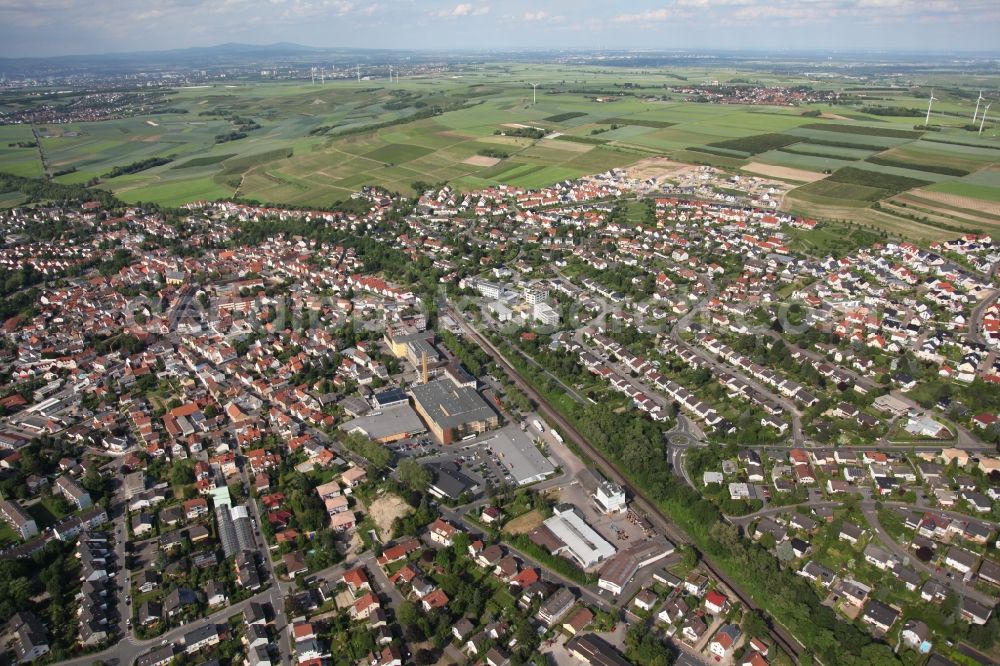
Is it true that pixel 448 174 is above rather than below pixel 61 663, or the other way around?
above

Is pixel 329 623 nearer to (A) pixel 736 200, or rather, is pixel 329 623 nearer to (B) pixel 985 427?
(B) pixel 985 427

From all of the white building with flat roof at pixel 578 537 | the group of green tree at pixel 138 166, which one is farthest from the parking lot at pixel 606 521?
the group of green tree at pixel 138 166

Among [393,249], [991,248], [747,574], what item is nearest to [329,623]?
[747,574]

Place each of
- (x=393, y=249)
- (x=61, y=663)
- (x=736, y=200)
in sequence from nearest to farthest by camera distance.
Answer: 1. (x=61, y=663)
2. (x=393, y=249)
3. (x=736, y=200)

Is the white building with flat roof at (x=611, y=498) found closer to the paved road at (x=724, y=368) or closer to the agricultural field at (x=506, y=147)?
the paved road at (x=724, y=368)

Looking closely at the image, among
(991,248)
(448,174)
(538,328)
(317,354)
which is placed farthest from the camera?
(448,174)

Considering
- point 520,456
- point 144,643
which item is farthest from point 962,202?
point 144,643
